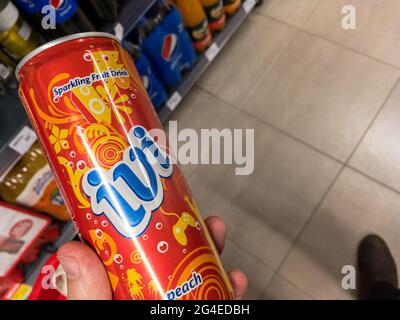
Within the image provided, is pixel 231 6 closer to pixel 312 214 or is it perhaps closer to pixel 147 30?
pixel 147 30

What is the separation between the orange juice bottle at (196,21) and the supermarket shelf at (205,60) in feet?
0.21

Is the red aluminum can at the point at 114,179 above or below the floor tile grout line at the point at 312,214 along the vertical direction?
above

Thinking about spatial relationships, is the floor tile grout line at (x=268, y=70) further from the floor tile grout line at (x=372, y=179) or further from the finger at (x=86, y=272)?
the finger at (x=86, y=272)

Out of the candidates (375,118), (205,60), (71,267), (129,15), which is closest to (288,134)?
(375,118)

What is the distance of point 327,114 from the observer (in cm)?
168

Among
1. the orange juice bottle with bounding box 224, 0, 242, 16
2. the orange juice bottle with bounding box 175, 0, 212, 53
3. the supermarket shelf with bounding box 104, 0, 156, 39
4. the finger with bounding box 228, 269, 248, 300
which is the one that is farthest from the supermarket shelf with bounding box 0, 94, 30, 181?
the orange juice bottle with bounding box 224, 0, 242, 16

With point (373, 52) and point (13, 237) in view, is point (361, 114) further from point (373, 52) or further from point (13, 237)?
point (13, 237)

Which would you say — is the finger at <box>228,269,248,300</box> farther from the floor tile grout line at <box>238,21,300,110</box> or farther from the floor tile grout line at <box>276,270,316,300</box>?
the floor tile grout line at <box>238,21,300,110</box>

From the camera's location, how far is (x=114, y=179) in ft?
2.15

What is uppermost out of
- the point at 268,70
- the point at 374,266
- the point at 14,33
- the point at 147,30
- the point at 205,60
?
the point at 14,33

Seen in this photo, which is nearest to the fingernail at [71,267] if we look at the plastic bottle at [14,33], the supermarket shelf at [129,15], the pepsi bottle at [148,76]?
the plastic bottle at [14,33]

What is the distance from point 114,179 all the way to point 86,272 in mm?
163

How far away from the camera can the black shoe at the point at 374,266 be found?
4.53 feet

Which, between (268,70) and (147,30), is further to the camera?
(268,70)
